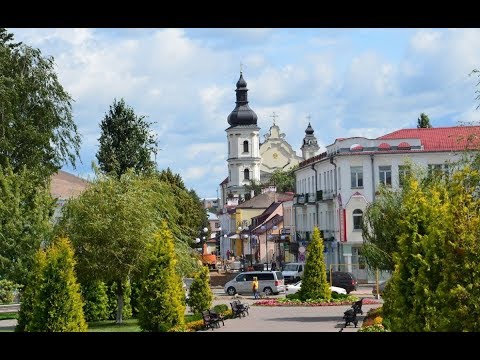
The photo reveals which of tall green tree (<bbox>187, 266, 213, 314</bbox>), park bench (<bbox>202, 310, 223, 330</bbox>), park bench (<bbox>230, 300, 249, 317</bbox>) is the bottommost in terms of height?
park bench (<bbox>202, 310, 223, 330</bbox>)

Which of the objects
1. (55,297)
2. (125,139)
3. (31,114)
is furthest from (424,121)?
(55,297)

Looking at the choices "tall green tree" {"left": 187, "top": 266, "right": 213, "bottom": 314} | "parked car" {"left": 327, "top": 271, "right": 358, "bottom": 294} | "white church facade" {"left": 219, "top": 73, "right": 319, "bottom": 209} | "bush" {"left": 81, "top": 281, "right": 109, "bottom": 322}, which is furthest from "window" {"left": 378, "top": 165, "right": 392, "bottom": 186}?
"white church facade" {"left": 219, "top": 73, "right": 319, "bottom": 209}

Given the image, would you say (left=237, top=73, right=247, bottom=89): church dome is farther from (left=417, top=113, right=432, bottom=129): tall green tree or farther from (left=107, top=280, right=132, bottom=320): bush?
(left=107, top=280, right=132, bottom=320): bush

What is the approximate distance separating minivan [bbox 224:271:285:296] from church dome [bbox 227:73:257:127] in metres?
92.1

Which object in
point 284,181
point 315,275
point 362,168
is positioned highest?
point 284,181

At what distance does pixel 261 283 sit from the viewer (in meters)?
51.4

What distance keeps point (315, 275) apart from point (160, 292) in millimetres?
14412

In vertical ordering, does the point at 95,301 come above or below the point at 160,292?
below

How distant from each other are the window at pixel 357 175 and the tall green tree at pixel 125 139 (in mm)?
13687

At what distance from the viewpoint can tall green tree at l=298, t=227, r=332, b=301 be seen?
39.1 metres

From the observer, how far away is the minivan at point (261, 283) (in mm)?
51438

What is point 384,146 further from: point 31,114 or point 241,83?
point 241,83

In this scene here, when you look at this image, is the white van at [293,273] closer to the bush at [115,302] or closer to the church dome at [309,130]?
the bush at [115,302]

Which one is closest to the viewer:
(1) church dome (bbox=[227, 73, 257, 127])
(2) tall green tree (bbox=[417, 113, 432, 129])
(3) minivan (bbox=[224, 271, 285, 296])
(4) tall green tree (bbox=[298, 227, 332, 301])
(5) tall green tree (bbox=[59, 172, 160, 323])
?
(5) tall green tree (bbox=[59, 172, 160, 323])
